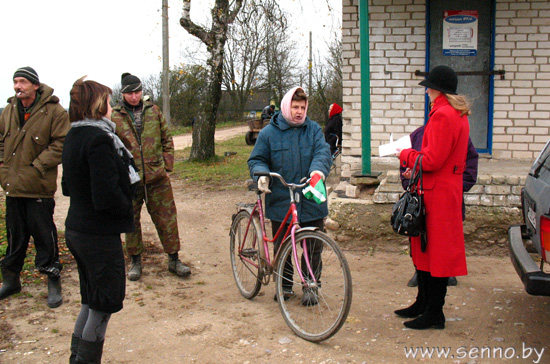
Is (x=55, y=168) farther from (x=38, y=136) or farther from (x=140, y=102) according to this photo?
(x=140, y=102)

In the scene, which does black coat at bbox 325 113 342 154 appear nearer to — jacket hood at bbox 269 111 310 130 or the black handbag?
jacket hood at bbox 269 111 310 130

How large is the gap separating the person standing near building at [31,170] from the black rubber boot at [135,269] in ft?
2.24

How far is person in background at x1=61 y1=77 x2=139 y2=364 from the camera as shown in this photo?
282 centimetres

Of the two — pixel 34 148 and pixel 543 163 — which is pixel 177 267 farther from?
pixel 543 163

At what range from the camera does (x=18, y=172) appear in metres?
4.28

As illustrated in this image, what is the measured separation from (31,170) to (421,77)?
5.36 m

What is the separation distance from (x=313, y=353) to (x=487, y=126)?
17.4 ft

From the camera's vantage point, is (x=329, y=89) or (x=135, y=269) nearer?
(x=135, y=269)

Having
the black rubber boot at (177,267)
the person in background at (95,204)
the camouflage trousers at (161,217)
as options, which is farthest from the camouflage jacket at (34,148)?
the person in background at (95,204)

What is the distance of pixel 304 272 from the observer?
3682 mm

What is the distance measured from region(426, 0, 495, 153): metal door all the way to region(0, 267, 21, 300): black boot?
5.90 meters

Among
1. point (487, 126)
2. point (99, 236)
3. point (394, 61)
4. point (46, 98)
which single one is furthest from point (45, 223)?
point (487, 126)

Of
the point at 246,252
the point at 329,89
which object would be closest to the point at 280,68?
the point at 329,89

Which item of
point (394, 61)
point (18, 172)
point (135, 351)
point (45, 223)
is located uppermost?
point (394, 61)
